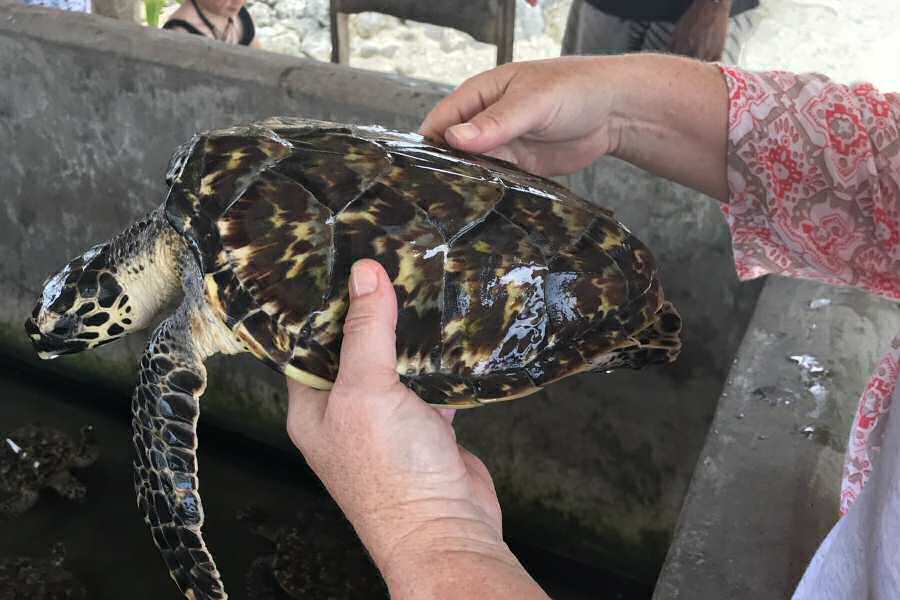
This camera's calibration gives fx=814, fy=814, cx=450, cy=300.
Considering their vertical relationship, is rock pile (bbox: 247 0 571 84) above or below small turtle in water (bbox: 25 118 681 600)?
below

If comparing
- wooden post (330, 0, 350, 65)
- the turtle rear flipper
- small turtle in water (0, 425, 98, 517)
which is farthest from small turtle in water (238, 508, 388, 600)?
wooden post (330, 0, 350, 65)

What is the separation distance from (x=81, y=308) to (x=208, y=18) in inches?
53.4

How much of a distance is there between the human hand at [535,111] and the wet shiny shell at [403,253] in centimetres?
5

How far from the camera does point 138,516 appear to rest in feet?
5.26

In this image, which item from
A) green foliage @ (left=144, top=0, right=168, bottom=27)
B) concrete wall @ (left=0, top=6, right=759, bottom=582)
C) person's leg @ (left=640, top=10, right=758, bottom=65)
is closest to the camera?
concrete wall @ (left=0, top=6, right=759, bottom=582)

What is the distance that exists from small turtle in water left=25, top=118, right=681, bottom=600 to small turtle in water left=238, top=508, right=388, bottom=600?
0.55m

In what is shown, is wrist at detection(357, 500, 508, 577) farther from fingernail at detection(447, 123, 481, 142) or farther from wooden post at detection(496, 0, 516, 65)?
wooden post at detection(496, 0, 516, 65)

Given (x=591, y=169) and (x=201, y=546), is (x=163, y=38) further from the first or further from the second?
(x=201, y=546)

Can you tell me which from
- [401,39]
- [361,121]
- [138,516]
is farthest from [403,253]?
[401,39]

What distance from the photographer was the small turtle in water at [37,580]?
56.1 inches

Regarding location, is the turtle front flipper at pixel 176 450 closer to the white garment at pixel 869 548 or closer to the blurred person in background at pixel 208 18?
the white garment at pixel 869 548

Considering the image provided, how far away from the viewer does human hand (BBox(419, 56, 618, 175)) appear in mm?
896

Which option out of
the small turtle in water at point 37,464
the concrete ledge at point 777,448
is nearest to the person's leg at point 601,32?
the concrete ledge at point 777,448

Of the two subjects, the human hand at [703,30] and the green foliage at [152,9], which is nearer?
the human hand at [703,30]
